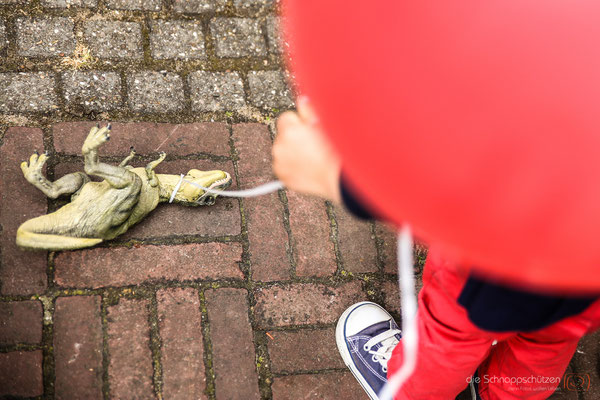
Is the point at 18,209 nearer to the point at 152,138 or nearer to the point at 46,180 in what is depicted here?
the point at 46,180

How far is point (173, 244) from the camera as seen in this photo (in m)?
2.48

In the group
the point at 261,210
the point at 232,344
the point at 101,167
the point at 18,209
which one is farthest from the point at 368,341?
the point at 18,209

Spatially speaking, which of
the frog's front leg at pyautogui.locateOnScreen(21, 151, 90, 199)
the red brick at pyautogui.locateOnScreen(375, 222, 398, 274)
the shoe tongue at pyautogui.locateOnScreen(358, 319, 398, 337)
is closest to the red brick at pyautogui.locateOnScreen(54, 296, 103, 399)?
the frog's front leg at pyautogui.locateOnScreen(21, 151, 90, 199)

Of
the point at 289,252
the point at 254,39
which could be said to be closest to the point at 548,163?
the point at 289,252

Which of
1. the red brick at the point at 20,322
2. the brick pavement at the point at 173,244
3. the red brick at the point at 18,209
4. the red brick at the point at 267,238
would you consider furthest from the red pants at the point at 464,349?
the red brick at the point at 18,209

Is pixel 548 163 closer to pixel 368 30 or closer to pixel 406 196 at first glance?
pixel 406 196

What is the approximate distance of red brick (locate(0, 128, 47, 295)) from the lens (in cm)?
227

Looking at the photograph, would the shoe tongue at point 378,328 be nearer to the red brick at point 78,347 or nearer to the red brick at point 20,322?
the red brick at point 78,347

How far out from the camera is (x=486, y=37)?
0.83 meters

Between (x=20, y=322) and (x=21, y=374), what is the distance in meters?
0.21

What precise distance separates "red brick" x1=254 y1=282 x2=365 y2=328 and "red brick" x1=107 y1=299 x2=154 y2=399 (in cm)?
50

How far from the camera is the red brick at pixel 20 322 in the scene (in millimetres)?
2170

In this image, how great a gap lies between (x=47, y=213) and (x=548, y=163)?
220cm

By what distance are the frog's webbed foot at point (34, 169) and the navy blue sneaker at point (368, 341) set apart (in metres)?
1.47
